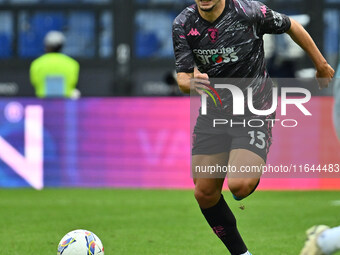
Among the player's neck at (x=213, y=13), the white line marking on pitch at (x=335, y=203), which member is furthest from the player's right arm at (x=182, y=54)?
the white line marking on pitch at (x=335, y=203)

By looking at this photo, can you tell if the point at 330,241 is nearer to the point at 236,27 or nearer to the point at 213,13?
the point at 236,27

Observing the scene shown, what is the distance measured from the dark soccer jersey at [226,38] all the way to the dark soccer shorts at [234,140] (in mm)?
192

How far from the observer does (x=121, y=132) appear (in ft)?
41.7

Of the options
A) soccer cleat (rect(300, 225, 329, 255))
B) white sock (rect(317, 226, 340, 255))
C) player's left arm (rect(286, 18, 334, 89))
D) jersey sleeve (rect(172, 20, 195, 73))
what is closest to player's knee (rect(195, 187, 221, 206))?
jersey sleeve (rect(172, 20, 195, 73))

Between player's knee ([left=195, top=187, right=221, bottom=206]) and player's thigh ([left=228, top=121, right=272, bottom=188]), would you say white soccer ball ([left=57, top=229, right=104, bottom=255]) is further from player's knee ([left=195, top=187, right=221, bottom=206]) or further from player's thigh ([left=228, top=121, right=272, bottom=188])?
player's thigh ([left=228, top=121, right=272, bottom=188])

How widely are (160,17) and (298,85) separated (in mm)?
2526

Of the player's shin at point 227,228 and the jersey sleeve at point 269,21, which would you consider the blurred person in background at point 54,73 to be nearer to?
the player's shin at point 227,228

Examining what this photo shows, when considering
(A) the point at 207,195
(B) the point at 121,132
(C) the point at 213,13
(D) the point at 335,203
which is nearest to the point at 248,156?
(A) the point at 207,195

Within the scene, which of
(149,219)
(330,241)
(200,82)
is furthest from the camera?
(149,219)

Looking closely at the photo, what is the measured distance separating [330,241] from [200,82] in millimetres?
1579

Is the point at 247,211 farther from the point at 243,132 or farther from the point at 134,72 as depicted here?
the point at 134,72

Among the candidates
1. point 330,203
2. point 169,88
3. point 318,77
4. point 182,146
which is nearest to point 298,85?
point 169,88

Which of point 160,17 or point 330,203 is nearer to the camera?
point 330,203

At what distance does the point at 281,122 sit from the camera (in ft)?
41.1
